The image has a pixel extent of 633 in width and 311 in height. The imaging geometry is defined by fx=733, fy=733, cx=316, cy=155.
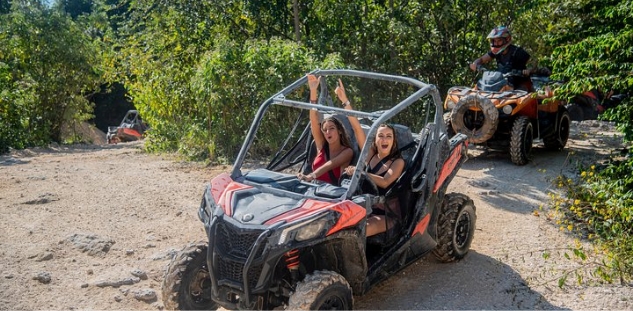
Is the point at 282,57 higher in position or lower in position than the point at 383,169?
higher

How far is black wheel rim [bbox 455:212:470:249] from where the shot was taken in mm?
6305

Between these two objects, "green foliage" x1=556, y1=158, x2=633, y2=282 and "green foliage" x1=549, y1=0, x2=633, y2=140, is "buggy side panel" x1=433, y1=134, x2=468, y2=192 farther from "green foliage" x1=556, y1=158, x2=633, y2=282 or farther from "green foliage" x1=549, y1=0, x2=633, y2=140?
"green foliage" x1=549, y1=0, x2=633, y2=140

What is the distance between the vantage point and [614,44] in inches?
260

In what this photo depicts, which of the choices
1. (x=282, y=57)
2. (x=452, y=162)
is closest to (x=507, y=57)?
(x=282, y=57)

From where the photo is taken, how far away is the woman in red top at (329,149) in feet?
18.8

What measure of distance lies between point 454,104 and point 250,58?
2.84 metres

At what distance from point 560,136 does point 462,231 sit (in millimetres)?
4582

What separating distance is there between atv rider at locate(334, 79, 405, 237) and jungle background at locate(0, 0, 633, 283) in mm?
1808

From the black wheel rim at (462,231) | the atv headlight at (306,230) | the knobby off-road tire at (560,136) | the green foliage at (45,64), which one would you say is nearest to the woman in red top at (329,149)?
the atv headlight at (306,230)

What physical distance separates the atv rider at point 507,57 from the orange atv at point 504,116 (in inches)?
4.6

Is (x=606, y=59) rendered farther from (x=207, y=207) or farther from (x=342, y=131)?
(x=207, y=207)

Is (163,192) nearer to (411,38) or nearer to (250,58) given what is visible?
(250,58)

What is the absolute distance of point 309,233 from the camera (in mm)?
4574

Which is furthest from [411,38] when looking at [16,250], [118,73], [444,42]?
[16,250]
